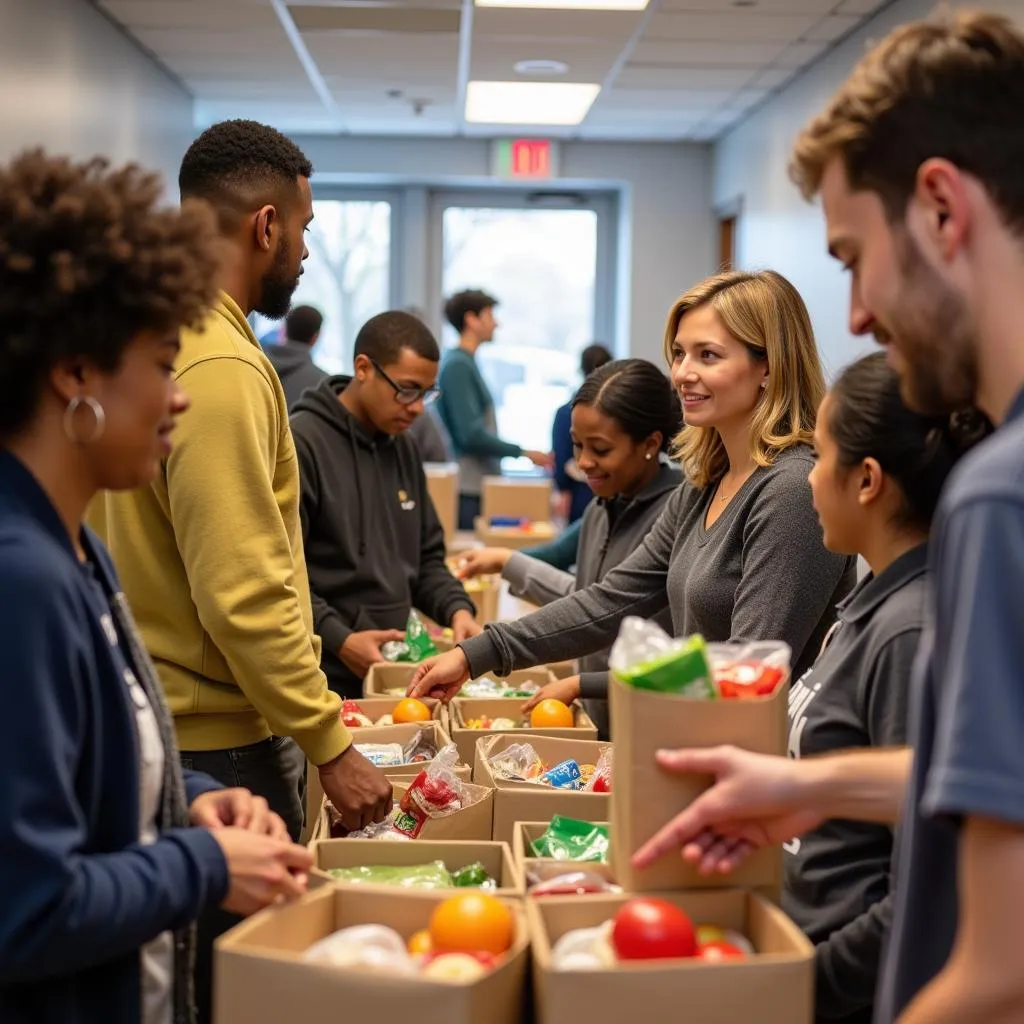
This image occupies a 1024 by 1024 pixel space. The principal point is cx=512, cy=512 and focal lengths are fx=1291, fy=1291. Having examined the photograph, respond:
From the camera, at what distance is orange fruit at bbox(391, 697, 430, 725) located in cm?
243

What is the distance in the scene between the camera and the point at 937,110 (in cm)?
102

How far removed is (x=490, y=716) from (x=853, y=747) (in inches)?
47.3

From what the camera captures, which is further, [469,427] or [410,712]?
[469,427]

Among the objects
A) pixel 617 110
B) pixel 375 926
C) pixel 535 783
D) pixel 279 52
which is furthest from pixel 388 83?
pixel 375 926

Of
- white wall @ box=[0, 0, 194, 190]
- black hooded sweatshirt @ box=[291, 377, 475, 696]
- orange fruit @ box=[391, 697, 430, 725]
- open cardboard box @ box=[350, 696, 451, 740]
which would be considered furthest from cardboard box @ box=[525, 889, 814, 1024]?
white wall @ box=[0, 0, 194, 190]

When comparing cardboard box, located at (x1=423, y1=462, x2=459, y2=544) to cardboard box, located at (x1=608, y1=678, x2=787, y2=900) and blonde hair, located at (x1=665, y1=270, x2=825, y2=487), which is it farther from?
cardboard box, located at (x1=608, y1=678, x2=787, y2=900)

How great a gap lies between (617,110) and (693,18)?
8.57 feet

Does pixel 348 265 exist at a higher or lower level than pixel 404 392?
higher

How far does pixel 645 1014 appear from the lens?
3.74 feet

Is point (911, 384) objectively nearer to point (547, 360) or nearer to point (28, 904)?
point (28, 904)

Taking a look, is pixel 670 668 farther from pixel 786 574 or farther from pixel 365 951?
pixel 786 574

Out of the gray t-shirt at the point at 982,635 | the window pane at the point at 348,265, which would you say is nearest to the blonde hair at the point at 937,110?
the gray t-shirt at the point at 982,635

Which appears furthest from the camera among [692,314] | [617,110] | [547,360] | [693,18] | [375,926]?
[547,360]

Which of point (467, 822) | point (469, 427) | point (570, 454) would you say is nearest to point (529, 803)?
point (467, 822)
